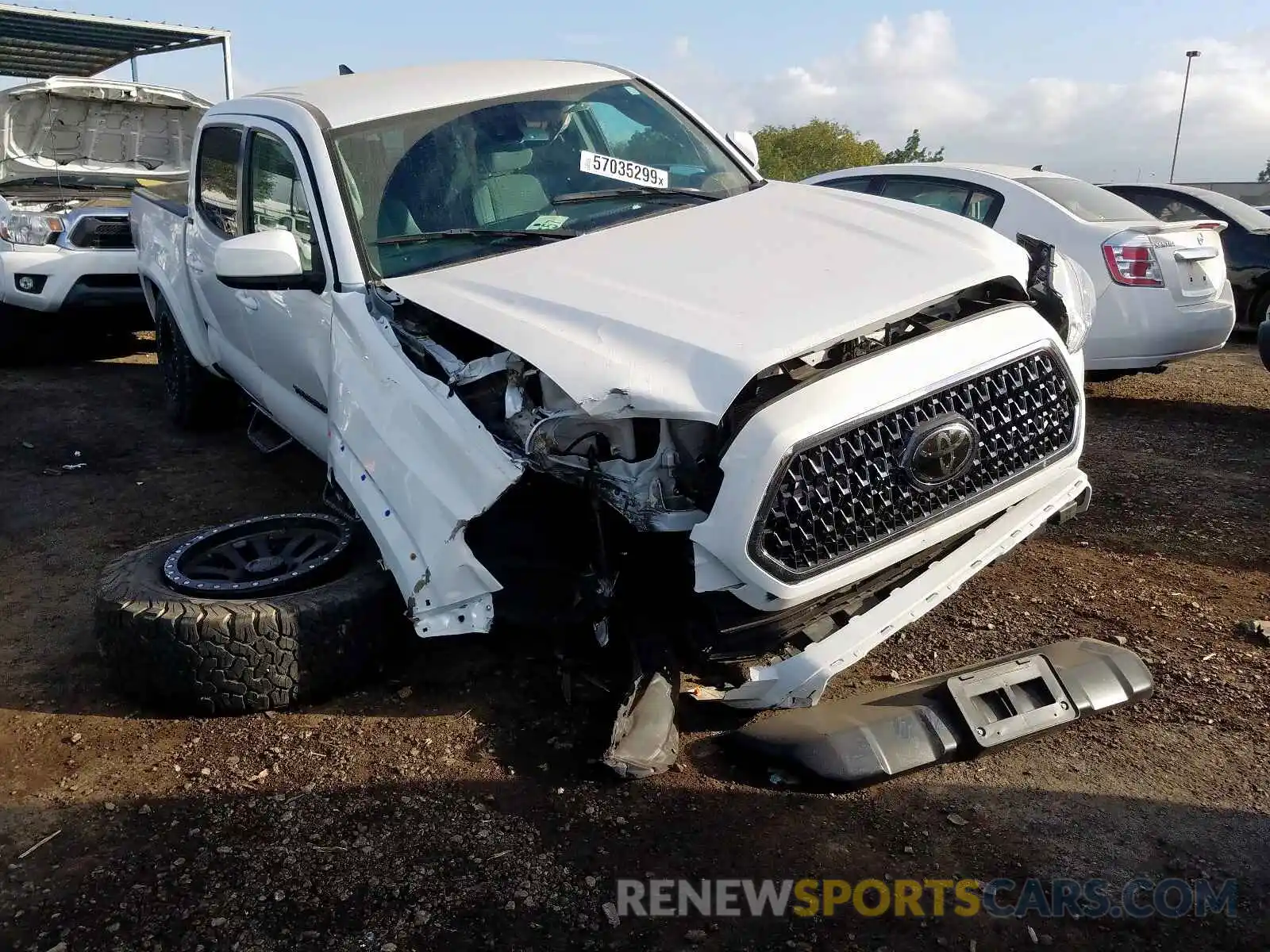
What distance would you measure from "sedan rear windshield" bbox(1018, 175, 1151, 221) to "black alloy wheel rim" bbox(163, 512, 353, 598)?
511cm

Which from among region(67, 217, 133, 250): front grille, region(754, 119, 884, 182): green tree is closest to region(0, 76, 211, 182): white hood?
region(67, 217, 133, 250): front grille

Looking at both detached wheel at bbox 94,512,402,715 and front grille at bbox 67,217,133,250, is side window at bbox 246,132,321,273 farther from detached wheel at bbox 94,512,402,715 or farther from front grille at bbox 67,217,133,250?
front grille at bbox 67,217,133,250

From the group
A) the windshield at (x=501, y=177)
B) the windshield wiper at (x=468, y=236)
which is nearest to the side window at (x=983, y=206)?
the windshield at (x=501, y=177)

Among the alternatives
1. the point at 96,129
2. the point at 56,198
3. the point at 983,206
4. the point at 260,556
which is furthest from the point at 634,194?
the point at 96,129

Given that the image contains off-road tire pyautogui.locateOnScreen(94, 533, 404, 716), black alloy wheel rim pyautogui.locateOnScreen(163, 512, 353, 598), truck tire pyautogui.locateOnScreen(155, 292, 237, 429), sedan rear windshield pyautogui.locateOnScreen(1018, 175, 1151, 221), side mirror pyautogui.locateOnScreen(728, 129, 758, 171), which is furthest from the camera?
sedan rear windshield pyautogui.locateOnScreen(1018, 175, 1151, 221)

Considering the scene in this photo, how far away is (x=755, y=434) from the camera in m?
2.42

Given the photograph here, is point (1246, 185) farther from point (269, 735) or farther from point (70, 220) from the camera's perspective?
point (269, 735)

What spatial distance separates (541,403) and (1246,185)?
91.1 feet

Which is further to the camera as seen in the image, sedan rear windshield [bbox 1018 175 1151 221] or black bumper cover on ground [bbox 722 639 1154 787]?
sedan rear windshield [bbox 1018 175 1151 221]

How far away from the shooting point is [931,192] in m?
6.99

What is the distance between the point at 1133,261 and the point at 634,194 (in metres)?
3.78

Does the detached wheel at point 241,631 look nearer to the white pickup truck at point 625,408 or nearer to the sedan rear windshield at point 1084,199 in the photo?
the white pickup truck at point 625,408

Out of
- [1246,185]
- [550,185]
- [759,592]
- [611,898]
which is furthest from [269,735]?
[1246,185]

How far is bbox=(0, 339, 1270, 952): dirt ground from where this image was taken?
2273 millimetres
